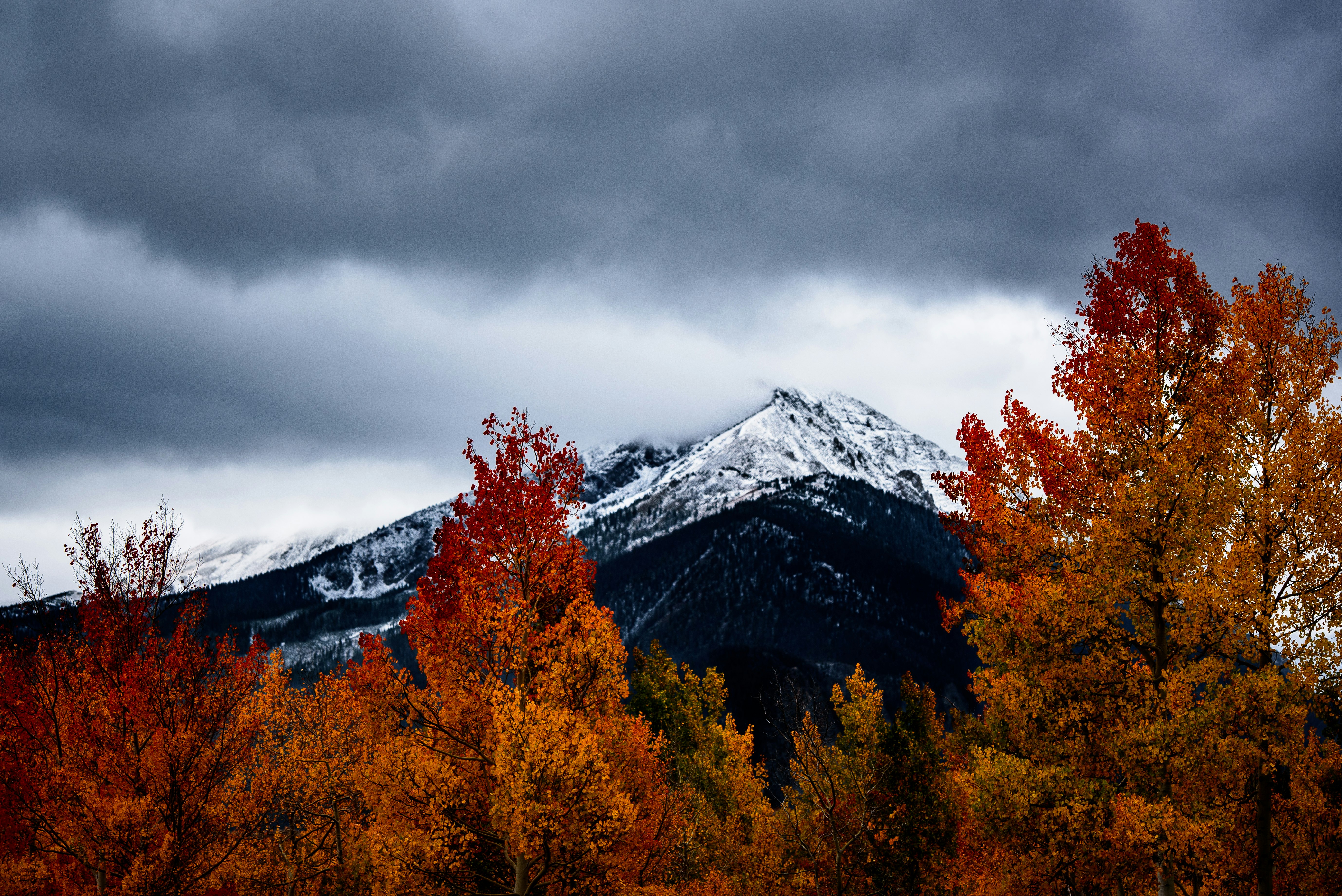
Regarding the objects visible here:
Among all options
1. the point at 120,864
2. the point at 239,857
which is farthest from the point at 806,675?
the point at 120,864

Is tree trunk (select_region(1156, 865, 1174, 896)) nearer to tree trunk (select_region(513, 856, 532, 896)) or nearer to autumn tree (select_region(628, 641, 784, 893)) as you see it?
tree trunk (select_region(513, 856, 532, 896))

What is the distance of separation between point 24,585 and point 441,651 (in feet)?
39.1

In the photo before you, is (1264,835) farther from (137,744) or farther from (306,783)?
(306,783)

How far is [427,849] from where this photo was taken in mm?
13117

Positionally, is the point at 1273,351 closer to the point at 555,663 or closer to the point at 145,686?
the point at 555,663

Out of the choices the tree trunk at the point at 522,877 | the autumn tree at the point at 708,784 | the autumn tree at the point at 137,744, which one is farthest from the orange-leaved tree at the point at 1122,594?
the autumn tree at the point at 137,744

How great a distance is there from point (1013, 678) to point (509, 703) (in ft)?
26.4

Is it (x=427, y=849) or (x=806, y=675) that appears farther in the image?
(x=806, y=675)

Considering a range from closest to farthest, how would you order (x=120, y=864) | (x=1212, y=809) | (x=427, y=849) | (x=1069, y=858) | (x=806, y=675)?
(x=1212, y=809) → (x=1069, y=858) → (x=427, y=849) → (x=120, y=864) → (x=806, y=675)

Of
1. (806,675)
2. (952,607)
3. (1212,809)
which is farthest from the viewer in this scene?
(806,675)

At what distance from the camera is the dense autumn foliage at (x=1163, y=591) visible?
35.3 feet

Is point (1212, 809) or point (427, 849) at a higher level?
point (427, 849)

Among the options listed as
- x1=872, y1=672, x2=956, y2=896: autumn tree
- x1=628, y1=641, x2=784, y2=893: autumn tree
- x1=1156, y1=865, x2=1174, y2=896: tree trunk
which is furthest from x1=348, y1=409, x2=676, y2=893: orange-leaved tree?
x1=872, y1=672, x2=956, y2=896: autumn tree

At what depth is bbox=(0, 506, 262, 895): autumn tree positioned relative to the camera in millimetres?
17016
